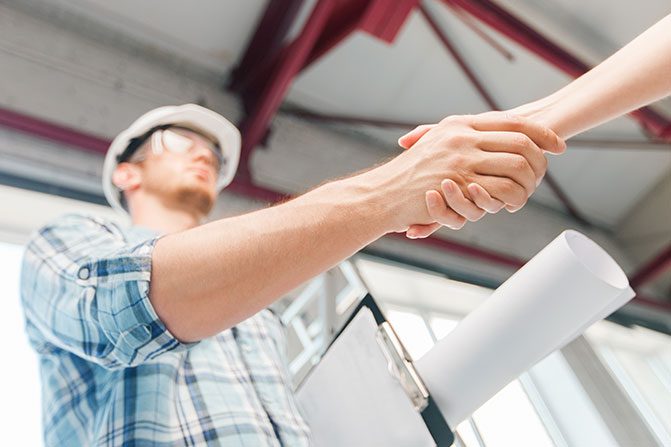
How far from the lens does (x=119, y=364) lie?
737 millimetres

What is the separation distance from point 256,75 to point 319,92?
58 centimetres

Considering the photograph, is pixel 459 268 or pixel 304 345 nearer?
pixel 304 345

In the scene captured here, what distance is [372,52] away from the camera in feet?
10.7

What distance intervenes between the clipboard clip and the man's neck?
0.65 m

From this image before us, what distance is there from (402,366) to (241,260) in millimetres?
594

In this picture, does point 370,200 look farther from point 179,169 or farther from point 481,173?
point 179,169

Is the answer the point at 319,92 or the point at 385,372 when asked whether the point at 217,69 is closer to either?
the point at 319,92

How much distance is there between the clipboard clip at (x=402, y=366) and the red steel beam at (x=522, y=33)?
2059 mm

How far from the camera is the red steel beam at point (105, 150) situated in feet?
6.92

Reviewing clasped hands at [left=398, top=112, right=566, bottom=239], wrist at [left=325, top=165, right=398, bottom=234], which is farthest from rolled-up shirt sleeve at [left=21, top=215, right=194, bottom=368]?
clasped hands at [left=398, top=112, right=566, bottom=239]

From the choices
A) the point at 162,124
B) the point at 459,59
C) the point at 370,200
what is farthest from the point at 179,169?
the point at 459,59

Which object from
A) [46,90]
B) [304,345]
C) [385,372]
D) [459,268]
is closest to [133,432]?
[385,372]

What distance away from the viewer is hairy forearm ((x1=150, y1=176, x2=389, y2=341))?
648 mm

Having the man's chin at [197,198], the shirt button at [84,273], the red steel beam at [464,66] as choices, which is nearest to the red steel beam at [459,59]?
the red steel beam at [464,66]
